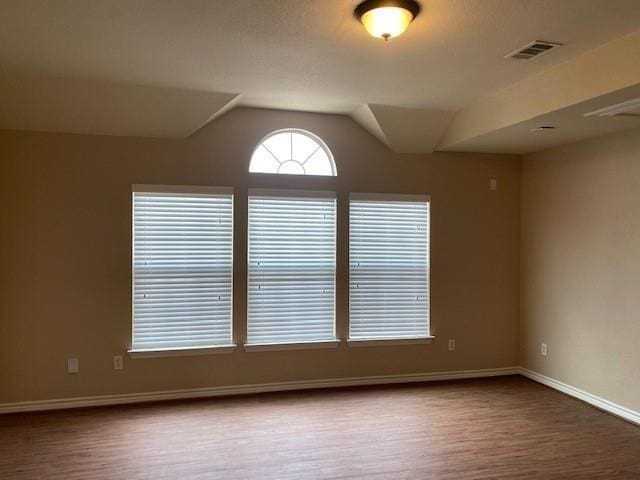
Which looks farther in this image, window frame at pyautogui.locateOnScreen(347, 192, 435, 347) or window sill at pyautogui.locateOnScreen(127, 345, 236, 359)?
window frame at pyautogui.locateOnScreen(347, 192, 435, 347)

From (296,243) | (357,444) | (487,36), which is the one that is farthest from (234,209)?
(487,36)

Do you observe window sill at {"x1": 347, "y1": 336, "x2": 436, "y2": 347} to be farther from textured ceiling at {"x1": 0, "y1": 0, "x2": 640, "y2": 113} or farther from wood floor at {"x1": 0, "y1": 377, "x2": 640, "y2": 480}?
textured ceiling at {"x1": 0, "y1": 0, "x2": 640, "y2": 113}

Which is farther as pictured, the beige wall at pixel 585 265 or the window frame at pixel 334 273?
the window frame at pixel 334 273

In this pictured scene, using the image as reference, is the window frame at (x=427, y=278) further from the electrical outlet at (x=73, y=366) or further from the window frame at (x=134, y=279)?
the electrical outlet at (x=73, y=366)

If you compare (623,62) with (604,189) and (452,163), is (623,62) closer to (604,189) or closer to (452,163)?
(604,189)

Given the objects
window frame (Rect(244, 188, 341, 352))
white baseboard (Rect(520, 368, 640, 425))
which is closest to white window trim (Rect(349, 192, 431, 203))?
window frame (Rect(244, 188, 341, 352))

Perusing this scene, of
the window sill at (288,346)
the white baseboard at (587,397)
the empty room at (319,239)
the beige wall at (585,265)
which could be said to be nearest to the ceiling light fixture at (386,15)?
the empty room at (319,239)

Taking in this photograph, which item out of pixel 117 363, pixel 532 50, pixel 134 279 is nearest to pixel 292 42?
pixel 532 50

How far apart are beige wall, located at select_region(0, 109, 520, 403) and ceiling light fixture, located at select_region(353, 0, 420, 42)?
88.1 inches

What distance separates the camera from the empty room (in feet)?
10.1

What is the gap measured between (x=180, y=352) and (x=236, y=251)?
1.02 m

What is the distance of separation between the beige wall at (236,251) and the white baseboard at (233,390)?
6 centimetres

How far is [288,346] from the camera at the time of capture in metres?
4.76

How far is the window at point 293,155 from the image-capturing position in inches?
190
